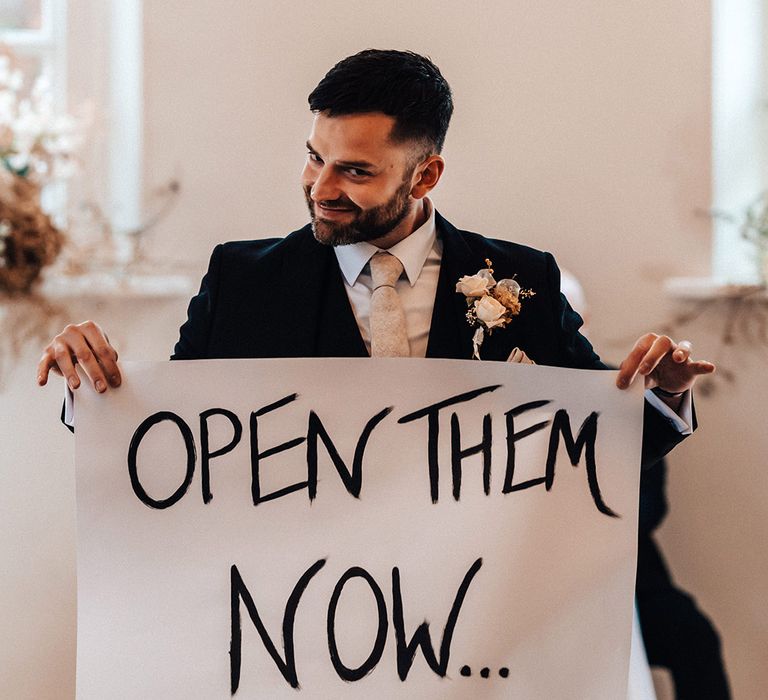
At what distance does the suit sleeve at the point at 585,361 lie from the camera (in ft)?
3.92

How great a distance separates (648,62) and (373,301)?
1301 mm

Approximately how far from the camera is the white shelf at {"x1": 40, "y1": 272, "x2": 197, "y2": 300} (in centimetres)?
209

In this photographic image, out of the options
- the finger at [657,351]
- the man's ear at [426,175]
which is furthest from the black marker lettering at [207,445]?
the finger at [657,351]

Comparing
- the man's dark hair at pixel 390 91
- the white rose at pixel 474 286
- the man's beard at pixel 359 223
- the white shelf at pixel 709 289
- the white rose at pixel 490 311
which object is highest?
the man's dark hair at pixel 390 91

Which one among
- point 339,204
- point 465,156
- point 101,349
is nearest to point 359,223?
point 339,204

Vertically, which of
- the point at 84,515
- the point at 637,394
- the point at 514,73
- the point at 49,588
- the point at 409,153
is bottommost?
the point at 49,588

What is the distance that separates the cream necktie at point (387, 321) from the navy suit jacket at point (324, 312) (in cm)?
3

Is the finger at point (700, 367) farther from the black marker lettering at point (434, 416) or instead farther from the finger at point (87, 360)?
the finger at point (87, 360)

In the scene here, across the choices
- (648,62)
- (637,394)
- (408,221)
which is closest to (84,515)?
(408,221)

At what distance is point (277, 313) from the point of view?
1.20 m

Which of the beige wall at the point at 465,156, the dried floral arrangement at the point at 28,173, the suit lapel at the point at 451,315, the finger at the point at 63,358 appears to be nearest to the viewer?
the finger at the point at 63,358

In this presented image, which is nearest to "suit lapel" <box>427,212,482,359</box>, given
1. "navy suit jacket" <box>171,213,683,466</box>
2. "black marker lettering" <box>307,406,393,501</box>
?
"navy suit jacket" <box>171,213,683,466</box>

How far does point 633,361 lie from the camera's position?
1.13m

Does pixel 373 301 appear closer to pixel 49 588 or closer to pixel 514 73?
pixel 514 73
